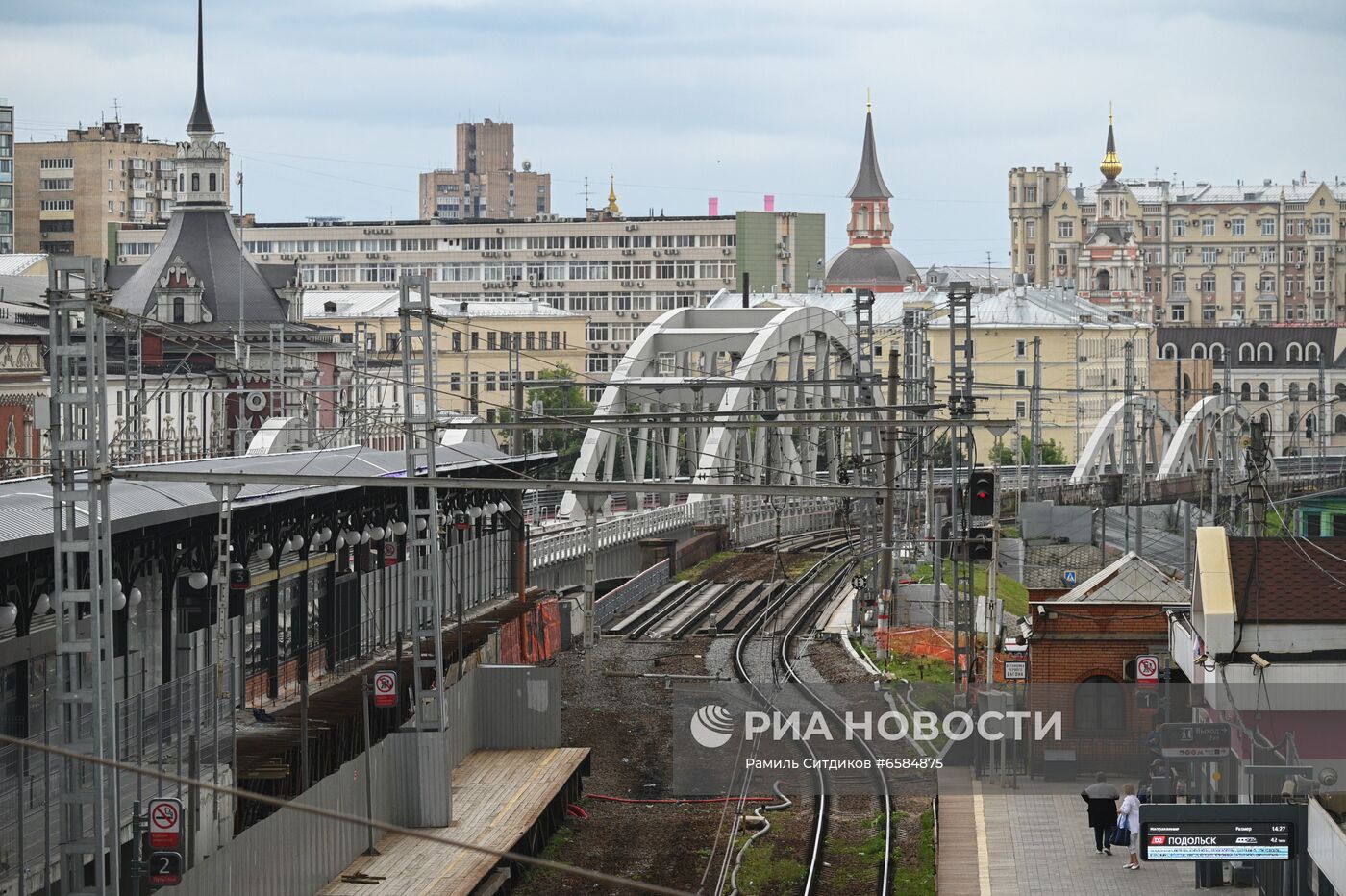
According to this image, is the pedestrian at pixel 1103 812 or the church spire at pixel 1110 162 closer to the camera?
the pedestrian at pixel 1103 812

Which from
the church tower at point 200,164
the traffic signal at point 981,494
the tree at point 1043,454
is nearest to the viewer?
the traffic signal at point 981,494

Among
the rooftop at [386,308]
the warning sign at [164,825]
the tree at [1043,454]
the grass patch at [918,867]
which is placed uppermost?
the rooftop at [386,308]

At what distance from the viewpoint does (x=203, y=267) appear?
7681 centimetres

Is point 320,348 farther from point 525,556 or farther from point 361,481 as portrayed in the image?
point 361,481

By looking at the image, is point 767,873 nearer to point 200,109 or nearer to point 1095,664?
point 1095,664

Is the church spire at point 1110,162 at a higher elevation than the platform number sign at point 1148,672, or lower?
higher

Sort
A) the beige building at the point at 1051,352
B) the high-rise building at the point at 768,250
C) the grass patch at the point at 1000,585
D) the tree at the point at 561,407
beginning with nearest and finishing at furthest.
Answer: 1. the grass patch at the point at 1000,585
2. the tree at the point at 561,407
3. the beige building at the point at 1051,352
4. the high-rise building at the point at 768,250

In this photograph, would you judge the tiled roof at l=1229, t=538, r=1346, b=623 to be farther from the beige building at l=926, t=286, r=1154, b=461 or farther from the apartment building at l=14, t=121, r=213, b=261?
the apartment building at l=14, t=121, r=213, b=261

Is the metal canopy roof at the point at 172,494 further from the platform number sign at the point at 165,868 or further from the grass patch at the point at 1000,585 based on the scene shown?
the grass patch at the point at 1000,585

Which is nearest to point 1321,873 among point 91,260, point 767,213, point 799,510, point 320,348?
point 91,260

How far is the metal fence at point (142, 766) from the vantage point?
53.8 ft

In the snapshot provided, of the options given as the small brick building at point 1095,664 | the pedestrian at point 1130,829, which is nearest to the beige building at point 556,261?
the small brick building at point 1095,664

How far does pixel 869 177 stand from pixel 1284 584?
6388 inches

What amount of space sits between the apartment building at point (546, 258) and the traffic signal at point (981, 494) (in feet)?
365
